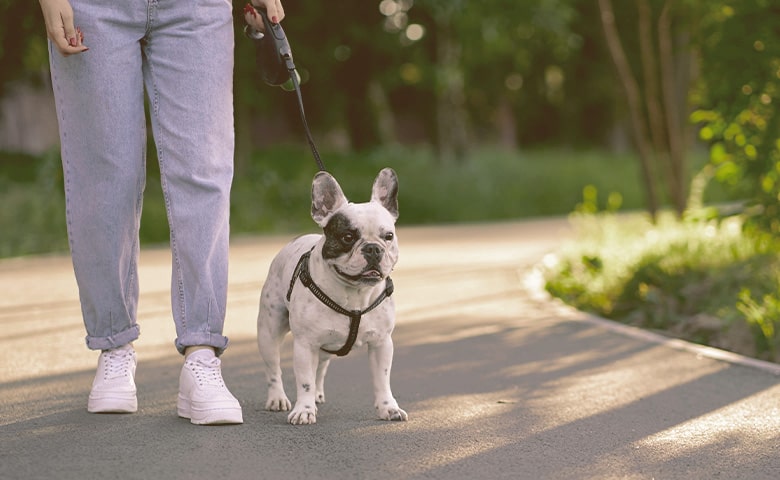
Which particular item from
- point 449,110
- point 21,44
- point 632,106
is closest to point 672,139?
point 632,106

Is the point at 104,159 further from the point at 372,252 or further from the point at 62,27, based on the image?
the point at 372,252

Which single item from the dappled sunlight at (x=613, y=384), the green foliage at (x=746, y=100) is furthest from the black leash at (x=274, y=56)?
the green foliage at (x=746, y=100)

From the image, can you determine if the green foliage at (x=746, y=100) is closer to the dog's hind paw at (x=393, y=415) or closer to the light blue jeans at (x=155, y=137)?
the dog's hind paw at (x=393, y=415)

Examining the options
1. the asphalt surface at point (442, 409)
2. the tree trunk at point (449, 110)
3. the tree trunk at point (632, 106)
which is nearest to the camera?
the asphalt surface at point (442, 409)

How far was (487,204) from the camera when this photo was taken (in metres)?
22.1

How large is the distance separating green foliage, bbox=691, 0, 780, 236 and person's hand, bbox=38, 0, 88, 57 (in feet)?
19.2

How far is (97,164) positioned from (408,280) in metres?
6.33

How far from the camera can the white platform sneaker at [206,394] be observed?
15.4 ft

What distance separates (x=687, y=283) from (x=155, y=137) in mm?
5081

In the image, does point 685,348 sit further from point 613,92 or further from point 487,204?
point 613,92

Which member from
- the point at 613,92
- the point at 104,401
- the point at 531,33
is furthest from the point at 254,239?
the point at 613,92

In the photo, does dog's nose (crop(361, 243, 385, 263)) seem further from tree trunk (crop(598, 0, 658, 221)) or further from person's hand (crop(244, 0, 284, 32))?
tree trunk (crop(598, 0, 658, 221))

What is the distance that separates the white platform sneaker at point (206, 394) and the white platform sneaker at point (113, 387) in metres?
0.26

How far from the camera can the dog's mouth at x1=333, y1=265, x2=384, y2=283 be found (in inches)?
176
